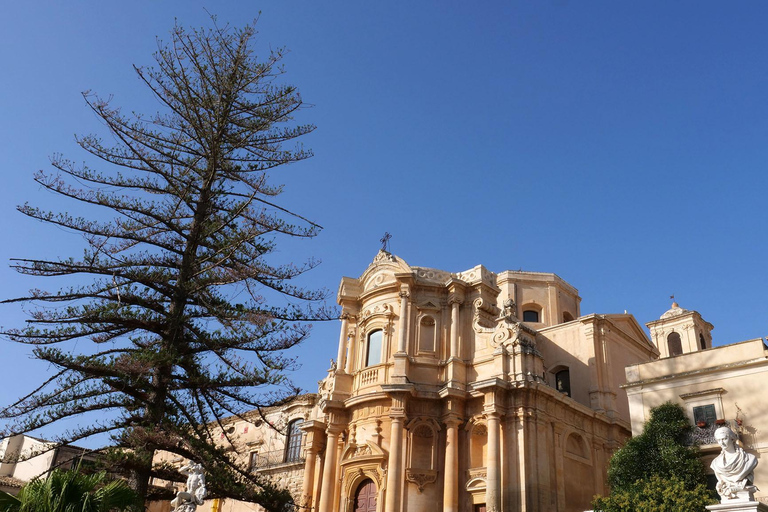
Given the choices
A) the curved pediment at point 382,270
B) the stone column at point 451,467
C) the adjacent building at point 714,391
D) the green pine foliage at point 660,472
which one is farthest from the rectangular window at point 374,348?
the green pine foliage at point 660,472

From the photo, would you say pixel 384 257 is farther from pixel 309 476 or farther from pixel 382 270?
pixel 309 476

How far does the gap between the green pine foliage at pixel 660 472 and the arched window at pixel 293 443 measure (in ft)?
61.3

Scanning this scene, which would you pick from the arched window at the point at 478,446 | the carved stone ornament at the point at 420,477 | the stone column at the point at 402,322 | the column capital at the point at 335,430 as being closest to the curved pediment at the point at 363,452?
the column capital at the point at 335,430

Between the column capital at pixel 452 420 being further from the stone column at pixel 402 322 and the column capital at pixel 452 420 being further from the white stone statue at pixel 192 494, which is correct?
the white stone statue at pixel 192 494

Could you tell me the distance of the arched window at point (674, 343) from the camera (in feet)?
124

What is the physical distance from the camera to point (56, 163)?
58.4 feet

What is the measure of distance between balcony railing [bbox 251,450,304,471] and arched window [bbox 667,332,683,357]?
67.2ft

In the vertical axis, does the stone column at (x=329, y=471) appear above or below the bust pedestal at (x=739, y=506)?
above

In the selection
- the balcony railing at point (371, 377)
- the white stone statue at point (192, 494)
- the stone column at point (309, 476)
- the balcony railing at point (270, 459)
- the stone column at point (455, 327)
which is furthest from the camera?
the balcony railing at point (270, 459)

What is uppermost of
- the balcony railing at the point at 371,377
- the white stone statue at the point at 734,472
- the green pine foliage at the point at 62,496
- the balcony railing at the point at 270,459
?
the balcony railing at the point at 371,377

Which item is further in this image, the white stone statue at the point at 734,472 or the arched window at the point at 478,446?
the arched window at the point at 478,446

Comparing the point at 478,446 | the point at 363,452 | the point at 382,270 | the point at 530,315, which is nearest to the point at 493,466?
the point at 478,446

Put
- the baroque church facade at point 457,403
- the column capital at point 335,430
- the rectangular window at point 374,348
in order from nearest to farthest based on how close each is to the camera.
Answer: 1. the baroque church facade at point 457,403
2. the column capital at point 335,430
3. the rectangular window at point 374,348

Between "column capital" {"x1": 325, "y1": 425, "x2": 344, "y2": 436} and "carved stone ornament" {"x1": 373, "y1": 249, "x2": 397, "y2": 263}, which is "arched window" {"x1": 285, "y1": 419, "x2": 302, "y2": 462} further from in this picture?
"carved stone ornament" {"x1": 373, "y1": 249, "x2": 397, "y2": 263}
